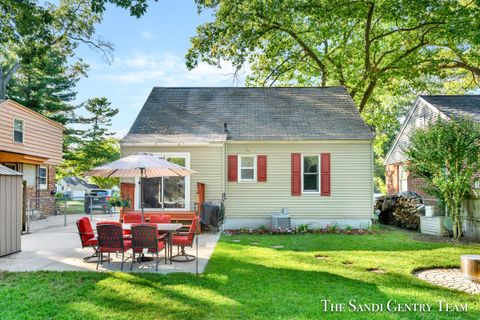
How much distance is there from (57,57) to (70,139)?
7.38m

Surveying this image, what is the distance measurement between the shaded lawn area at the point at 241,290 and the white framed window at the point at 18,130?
489 inches

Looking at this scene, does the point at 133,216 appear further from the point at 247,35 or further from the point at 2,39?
the point at 247,35

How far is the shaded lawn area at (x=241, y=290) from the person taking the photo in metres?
4.98

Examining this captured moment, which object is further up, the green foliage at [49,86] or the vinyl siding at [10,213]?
the green foliage at [49,86]

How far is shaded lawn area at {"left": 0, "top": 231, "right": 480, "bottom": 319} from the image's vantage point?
196 inches

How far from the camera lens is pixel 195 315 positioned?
485 cm

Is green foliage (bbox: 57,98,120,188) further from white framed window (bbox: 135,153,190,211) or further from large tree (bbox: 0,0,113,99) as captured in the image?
white framed window (bbox: 135,153,190,211)

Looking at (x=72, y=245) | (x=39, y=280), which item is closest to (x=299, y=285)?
(x=39, y=280)

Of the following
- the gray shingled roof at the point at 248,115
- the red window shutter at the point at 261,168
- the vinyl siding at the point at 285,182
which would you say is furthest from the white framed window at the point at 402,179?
the red window shutter at the point at 261,168

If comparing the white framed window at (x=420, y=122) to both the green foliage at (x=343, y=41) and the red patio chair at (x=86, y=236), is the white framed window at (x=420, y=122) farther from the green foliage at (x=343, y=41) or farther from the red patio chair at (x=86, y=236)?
the red patio chair at (x=86, y=236)

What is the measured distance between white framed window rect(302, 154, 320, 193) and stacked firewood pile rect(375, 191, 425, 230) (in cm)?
400

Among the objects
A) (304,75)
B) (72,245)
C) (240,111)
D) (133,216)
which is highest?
(304,75)

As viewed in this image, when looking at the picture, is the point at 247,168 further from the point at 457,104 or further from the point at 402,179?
the point at 402,179

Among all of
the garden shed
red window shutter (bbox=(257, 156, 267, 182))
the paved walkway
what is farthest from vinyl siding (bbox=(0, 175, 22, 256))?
the paved walkway
